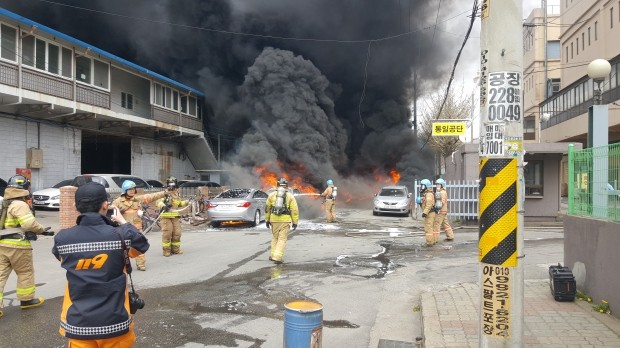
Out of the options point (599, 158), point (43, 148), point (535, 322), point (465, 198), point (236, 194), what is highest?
point (43, 148)

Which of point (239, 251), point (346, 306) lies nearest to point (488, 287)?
point (346, 306)

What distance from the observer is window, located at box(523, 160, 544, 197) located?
1694cm

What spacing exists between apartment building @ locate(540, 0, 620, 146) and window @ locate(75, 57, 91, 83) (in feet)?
77.6

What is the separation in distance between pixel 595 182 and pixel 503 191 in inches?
141

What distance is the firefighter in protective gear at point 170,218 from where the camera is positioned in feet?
32.0

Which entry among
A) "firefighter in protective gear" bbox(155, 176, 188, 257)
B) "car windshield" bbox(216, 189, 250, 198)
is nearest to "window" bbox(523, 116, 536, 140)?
"car windshield" bbox(216, 189, 250, 198)

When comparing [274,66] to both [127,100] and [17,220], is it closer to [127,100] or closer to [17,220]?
[127,100]

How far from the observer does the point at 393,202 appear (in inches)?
823

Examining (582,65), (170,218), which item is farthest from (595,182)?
(582,65)

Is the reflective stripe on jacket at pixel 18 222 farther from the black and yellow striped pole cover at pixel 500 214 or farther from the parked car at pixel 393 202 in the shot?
the parked car at pixel 393 202

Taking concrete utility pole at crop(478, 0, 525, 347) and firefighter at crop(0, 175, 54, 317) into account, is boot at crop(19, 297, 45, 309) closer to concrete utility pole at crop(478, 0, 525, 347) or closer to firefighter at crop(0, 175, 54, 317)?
firefighter at crop(0, 175, 54, 317)

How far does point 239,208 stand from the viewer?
51.3 ft

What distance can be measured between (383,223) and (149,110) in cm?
1440

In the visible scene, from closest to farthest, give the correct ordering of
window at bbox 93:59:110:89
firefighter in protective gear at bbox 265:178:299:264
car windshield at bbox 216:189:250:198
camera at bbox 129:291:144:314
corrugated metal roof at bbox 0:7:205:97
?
camera at bbox 129:291:144:314
firefighter in protective gear at bbox 265:178:299:264
corrugated metal roof at bbox 0:7:205:97
car windshield at bbox 216:189:250:198
window at bbox 93:59:110:89
